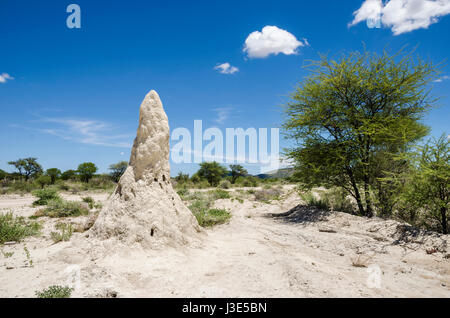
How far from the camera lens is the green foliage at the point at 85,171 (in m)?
29.2

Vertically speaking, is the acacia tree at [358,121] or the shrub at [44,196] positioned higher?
the acacia tree at [358,121]

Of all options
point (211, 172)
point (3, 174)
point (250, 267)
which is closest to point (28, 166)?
point (3, 174)

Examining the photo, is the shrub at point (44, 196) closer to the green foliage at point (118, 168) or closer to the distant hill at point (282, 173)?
the distant hill at point (282, 173)

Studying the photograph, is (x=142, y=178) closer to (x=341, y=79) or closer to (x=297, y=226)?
(x=297, y=226)

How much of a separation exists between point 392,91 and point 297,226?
18.2 feet

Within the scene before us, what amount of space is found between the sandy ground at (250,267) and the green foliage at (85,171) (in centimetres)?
2529

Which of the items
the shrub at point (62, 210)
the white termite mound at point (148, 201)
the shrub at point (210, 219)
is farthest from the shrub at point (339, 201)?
the shrub at point (62, 210)

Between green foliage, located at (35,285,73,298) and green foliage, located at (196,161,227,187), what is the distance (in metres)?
29.4

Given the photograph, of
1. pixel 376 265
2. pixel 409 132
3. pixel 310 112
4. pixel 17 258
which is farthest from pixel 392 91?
pixel 17 258

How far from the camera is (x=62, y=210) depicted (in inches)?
371

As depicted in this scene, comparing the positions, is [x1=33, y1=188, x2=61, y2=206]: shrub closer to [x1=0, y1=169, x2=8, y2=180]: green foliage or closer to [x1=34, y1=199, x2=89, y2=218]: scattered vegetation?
[x1=34, y1=199, x2=89, y2=218]: scattered vegetation

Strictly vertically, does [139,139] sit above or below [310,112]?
below

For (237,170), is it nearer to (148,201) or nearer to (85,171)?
(85,171)
